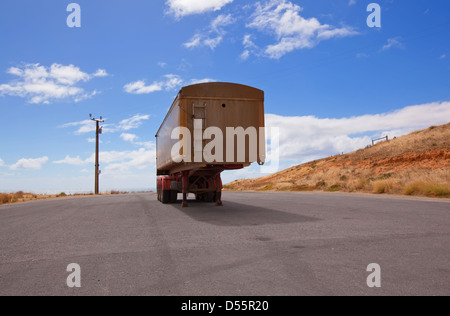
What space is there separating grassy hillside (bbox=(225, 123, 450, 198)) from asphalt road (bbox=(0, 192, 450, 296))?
13284mm

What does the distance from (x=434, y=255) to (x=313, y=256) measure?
1899 millimetres

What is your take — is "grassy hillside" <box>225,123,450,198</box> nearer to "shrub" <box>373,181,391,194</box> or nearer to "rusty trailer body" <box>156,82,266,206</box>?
"shrub" <box>373,181,391,194</box>

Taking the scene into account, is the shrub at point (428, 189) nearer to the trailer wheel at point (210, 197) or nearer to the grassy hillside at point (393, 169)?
the grassy hillside at point (393, 169)

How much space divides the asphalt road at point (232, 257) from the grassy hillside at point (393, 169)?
43.6 feet

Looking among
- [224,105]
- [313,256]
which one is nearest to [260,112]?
[224,105]

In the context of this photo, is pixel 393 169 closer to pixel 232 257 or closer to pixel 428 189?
pixel 428 189

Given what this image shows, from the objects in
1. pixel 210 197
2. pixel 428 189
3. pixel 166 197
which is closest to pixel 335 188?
pixel 428 189

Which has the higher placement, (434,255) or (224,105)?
(224,105)

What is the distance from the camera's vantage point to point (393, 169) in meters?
34.8

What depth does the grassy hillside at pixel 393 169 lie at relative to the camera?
71.2ft

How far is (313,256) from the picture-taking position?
5.43m

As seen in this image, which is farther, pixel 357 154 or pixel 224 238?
pixel 357 154
